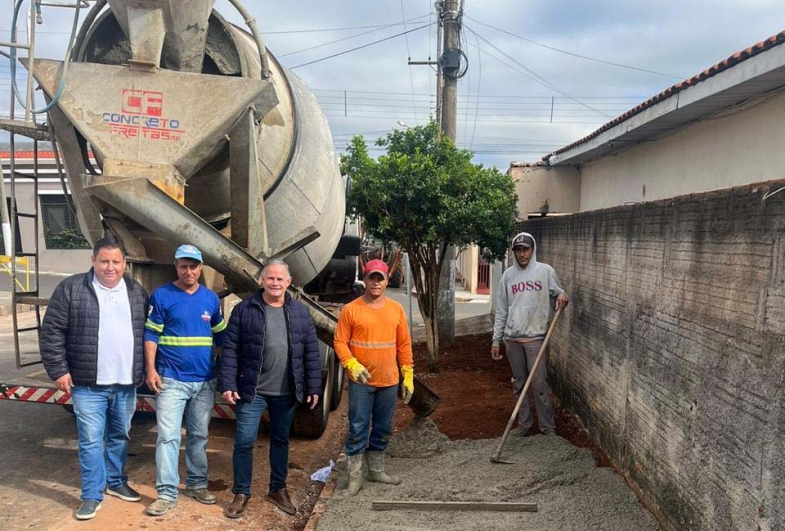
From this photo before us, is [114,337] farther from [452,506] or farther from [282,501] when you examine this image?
[452,506]

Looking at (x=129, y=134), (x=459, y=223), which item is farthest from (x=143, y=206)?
(x=459, y=223)

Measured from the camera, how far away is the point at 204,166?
13.5ft

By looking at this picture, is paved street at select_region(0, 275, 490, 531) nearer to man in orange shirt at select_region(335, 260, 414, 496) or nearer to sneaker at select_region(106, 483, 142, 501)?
sneaker at select_region(106, 483, 142, 501)

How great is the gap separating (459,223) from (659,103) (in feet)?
11.0

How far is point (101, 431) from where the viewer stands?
380cm

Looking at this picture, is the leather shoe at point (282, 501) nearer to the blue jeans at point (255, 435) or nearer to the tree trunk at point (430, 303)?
the blue jeans at point (255, 435)

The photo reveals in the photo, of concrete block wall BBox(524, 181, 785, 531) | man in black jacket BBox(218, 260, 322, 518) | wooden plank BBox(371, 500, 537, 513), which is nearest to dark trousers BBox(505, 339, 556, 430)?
concrete block wall BBox(524, 181, 785, 531)

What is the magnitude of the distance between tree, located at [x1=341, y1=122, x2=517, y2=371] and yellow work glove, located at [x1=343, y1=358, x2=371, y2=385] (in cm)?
331

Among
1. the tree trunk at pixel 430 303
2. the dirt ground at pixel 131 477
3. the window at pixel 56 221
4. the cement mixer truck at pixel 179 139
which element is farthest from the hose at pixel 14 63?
the window at pixel 56 221

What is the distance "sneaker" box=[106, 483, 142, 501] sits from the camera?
3.98 metres

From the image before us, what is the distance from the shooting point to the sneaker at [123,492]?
3979 mm

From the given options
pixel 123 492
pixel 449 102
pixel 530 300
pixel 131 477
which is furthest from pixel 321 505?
pixel 449 102

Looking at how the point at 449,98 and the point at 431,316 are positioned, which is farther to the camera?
the point at 449,98

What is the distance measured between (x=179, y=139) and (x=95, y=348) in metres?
1.46
